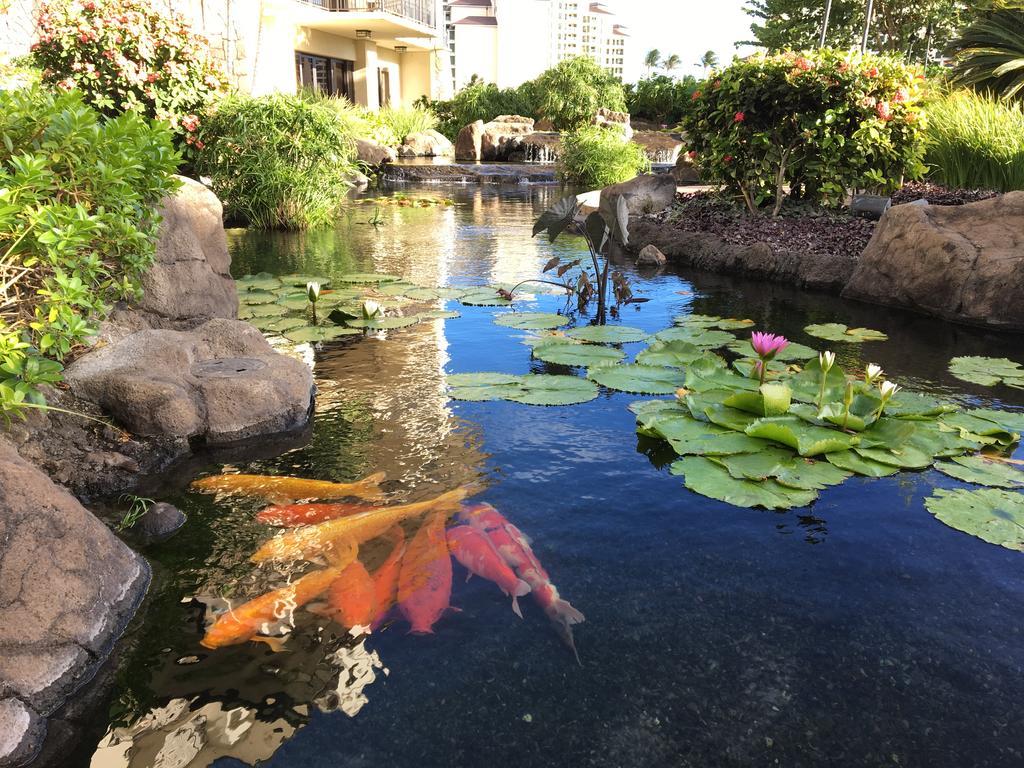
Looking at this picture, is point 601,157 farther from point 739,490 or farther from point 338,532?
point 338,532

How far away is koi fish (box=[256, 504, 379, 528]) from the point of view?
8.59 ft

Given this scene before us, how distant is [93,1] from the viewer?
326 inches

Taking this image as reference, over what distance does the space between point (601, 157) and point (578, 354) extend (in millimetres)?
11821

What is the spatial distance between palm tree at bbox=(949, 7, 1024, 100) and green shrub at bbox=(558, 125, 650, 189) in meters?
6.63

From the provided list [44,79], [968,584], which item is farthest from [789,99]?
[44,79]

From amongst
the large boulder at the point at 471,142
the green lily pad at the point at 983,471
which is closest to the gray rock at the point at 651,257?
the green lily pad at the point at 983,471

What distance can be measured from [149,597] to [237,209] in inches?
318

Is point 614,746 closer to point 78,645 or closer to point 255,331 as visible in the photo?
point 78,645

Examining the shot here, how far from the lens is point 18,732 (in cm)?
166

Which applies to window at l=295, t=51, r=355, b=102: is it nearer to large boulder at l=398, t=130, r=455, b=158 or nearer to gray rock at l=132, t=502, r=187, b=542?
large boulder at l=398, t=130, r=455, b=158

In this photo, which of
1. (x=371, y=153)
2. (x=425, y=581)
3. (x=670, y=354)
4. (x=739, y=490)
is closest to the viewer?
(x=425, y=581)

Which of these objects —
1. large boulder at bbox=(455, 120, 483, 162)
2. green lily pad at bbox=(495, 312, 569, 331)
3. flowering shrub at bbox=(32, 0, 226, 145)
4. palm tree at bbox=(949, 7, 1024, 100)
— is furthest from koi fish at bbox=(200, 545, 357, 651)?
large boulder at bbox=(455, 120, 483, 162)

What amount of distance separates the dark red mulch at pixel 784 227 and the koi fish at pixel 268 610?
19.9ft

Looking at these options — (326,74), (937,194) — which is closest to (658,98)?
(326,74)
